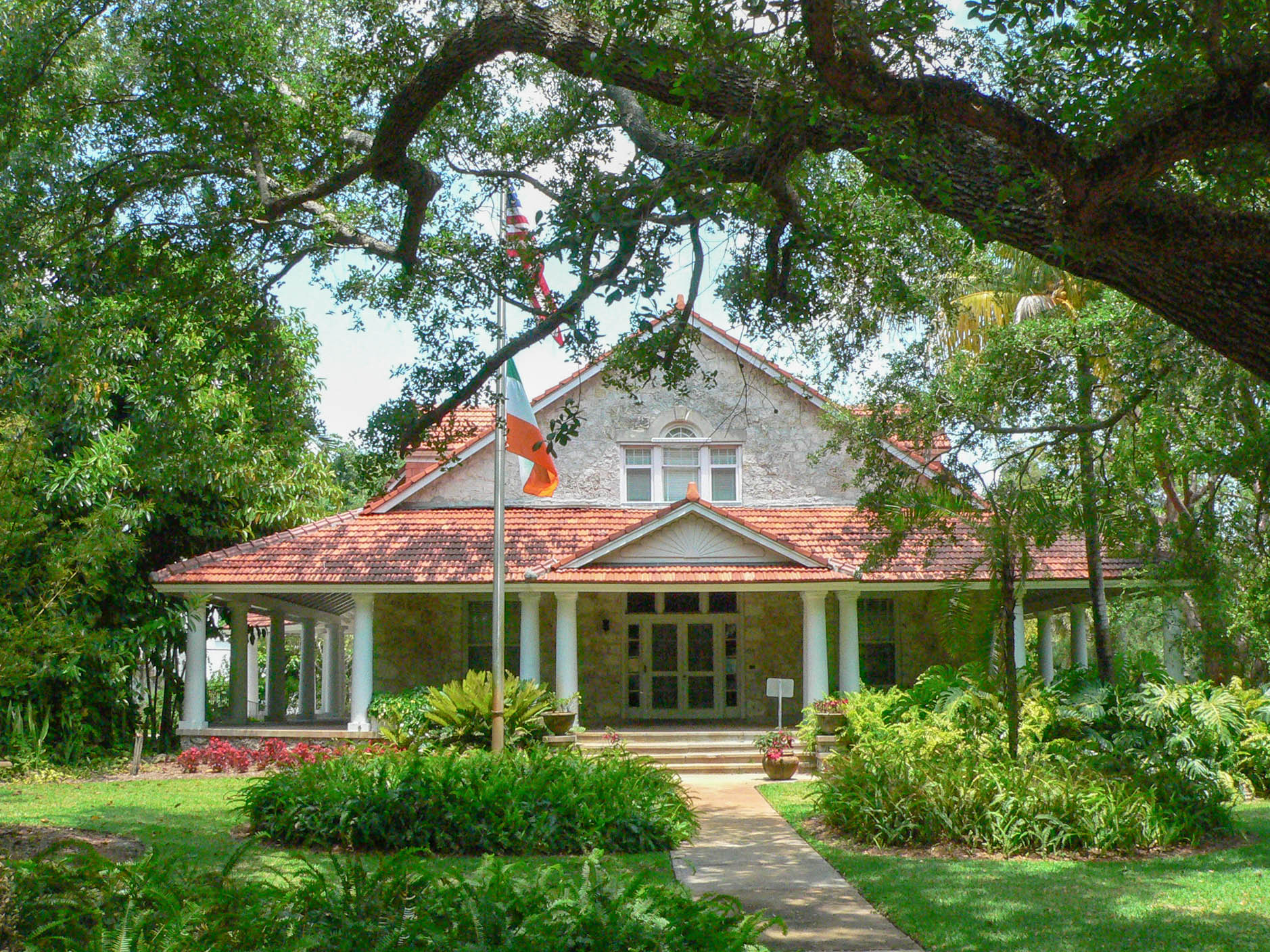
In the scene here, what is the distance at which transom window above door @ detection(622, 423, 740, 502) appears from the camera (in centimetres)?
2127

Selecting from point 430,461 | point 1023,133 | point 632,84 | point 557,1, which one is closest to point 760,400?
point 430,461

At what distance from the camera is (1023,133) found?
450 cm

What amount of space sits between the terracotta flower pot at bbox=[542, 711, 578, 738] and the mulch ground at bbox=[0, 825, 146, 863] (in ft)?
23.9

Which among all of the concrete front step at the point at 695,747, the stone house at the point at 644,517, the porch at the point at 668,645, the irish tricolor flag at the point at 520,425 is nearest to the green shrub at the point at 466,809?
the irish tricolor flag at the point at 520,425

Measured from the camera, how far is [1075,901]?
8.59 metres

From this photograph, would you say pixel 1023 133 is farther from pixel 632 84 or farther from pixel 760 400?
pixel 760 400

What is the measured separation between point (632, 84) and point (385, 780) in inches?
298

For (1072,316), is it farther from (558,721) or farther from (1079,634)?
(558,721)

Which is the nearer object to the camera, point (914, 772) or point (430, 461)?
point (914, 772)

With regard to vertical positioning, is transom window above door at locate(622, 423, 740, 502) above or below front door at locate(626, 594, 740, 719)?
above

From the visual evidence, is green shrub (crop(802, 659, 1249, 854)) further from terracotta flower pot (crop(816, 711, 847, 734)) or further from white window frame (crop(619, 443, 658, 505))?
white window frame (crop(619, 443, 658, 505))

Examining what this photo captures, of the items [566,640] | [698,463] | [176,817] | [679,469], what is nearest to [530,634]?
[566,640]

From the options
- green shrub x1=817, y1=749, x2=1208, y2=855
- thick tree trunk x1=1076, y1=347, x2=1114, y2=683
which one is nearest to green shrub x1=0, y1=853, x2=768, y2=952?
green shrub x1=817, y1=749, x2=1208, y2=855

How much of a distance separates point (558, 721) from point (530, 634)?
7.25 ft
